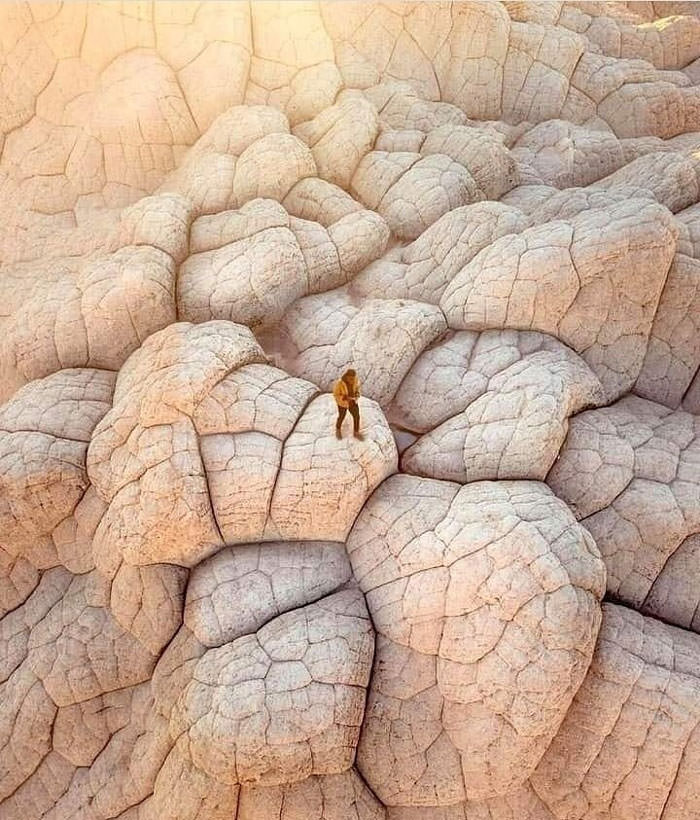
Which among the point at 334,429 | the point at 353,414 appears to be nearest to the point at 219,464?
the point at 334,429

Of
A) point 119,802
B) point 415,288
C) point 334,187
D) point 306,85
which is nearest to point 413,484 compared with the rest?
point 415,288

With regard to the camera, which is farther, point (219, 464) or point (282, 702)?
point (219, 464)

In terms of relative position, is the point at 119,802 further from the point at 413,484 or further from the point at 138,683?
the point at 413,484

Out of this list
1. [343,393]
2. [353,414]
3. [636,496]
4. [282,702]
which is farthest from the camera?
[636,496]

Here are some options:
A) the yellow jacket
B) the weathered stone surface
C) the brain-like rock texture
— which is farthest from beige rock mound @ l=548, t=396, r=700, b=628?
the weathered stone surface

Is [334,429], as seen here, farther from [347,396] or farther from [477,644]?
[477,644]

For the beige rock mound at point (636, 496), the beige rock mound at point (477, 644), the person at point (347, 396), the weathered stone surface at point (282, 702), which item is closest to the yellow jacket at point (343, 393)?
the person at point (347, 396)

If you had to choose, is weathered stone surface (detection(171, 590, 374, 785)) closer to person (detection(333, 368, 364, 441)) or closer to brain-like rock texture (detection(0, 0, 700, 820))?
brain-like rock texture (detection(0, 0, 700, 820))
